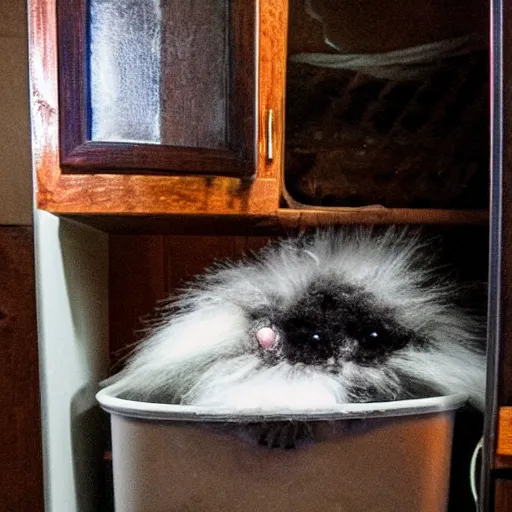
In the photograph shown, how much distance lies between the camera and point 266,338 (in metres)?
0.68

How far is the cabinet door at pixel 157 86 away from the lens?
24.7 inches

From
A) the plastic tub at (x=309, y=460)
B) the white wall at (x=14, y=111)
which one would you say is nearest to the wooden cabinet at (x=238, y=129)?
the white wall at (x=14, y=111)

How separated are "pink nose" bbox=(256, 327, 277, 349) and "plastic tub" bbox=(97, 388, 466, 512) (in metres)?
0.09

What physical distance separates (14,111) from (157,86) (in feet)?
0.86

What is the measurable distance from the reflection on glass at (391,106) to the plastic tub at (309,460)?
32 centimetres

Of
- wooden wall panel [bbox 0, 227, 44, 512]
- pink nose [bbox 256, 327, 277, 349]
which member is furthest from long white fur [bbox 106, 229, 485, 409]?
wooden wall panel [bbox 0, 227, 44, 512]

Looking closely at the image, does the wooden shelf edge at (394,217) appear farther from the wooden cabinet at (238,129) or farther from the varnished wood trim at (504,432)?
the varnished wood trim at (504,432)

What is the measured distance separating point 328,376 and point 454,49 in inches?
20.4

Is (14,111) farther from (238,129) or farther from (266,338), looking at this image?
(266,338)

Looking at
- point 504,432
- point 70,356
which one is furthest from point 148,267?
point 504,432

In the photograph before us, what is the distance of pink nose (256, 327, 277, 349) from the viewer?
0.68 meters

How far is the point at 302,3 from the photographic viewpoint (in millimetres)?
824

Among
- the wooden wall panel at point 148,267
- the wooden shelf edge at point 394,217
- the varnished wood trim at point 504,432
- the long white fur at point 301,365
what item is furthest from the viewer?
the wooden wall panel at point 148,267

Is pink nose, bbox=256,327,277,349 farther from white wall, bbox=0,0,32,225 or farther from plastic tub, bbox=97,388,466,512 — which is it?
white wall, bbox=0,0,32,225
